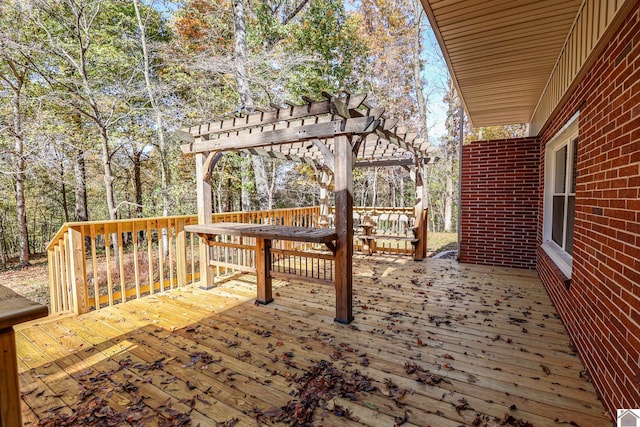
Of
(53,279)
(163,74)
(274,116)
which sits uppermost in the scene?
(163,74)

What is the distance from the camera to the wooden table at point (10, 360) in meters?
0.99

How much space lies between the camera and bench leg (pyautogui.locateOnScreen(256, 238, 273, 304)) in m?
3.90

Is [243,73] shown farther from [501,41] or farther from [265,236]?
[501,41]

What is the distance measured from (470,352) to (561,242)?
254 centimetres

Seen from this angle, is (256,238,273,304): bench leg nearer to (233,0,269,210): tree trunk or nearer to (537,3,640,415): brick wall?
(537,3,640,415): brick wall

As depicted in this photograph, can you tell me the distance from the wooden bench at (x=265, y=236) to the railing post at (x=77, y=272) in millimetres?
1232

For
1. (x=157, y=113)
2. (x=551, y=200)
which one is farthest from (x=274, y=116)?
(x=157, y=113)

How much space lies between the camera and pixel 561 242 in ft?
13.5

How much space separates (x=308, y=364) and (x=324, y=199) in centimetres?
559

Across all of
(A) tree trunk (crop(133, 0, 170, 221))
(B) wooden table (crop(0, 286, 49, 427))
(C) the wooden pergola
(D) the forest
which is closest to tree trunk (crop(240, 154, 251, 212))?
(D) the forest

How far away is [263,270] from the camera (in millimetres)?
3920

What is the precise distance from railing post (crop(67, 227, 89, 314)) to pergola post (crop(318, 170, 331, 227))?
4985 mm

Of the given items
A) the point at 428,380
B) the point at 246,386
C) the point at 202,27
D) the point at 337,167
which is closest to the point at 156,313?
the point at 246,386

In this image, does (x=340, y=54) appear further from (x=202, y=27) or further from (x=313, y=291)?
(x=313, y=291)
